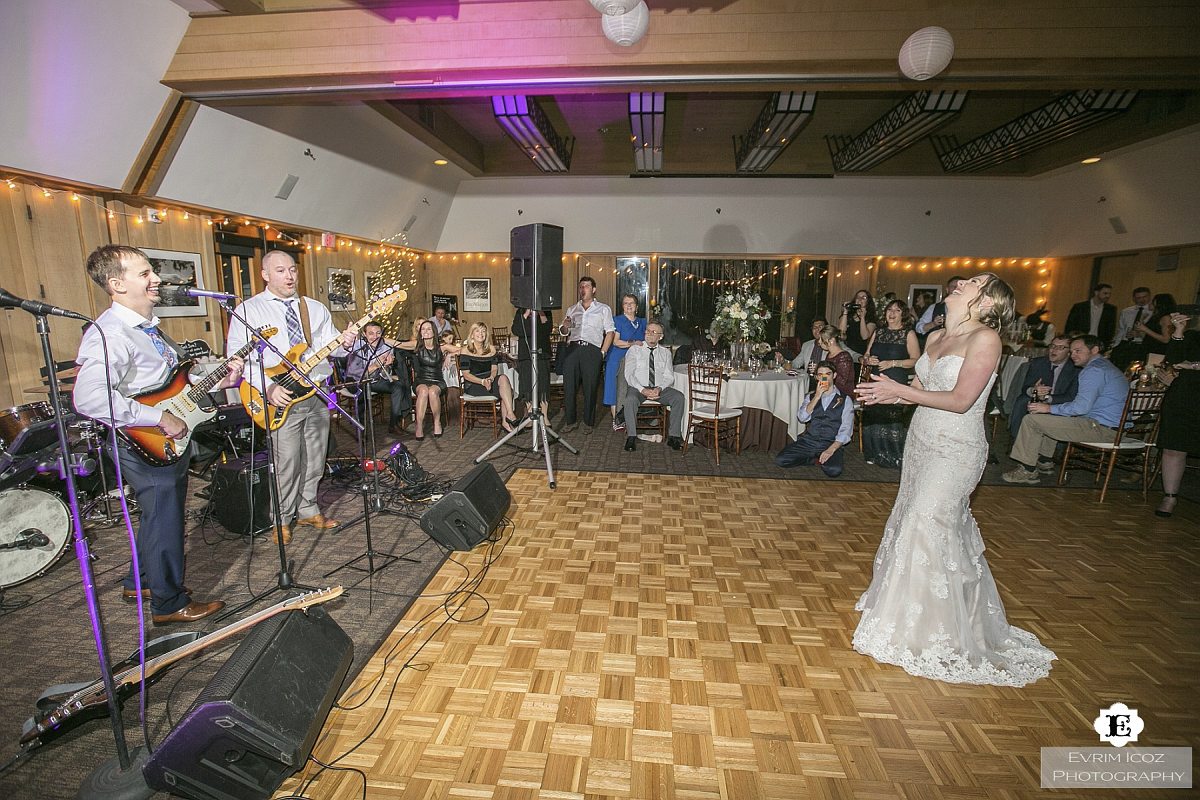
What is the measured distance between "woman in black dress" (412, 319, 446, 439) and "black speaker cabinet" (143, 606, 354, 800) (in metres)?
4.59

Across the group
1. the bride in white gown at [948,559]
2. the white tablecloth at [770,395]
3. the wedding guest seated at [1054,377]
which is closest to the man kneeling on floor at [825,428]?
the white tablecloth at [770,395]

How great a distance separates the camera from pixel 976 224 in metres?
10.0

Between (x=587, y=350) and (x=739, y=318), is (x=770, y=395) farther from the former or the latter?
(x=587, y=350)

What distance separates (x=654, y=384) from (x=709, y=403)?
781 mm

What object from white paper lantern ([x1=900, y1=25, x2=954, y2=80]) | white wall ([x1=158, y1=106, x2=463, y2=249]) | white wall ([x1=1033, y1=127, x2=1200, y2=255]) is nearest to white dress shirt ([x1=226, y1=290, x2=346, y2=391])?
white wall ([x1=158, y1=106, x2=463, y2=249])

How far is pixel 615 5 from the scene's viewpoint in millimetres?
2973

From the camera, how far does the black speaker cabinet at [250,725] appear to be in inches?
59.6

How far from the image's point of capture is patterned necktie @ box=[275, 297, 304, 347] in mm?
3258

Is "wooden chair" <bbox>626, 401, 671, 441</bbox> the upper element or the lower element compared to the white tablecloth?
lower

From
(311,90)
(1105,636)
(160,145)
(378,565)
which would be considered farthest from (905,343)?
(160,145)

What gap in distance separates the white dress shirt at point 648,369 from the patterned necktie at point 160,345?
4.32m

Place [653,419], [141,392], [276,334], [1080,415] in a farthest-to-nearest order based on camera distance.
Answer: [653,419]
[1080,415]
[276,334]
[141,392]

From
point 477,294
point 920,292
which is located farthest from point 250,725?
point 920,292

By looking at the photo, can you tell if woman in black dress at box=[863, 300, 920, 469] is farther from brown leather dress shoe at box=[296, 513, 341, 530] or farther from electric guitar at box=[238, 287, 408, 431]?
brown leather dress shoe at box=[296, 513, 341, 530]
